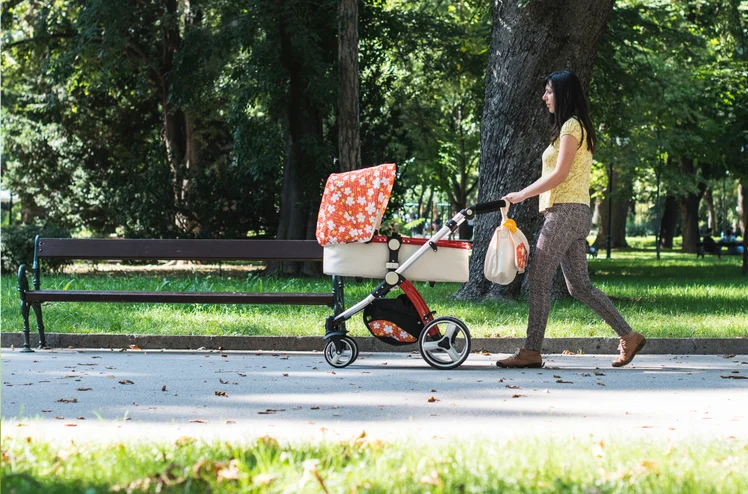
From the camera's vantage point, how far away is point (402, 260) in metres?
8.47

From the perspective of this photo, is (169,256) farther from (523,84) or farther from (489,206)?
(523,84)

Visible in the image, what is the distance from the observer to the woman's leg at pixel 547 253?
27.4 ft

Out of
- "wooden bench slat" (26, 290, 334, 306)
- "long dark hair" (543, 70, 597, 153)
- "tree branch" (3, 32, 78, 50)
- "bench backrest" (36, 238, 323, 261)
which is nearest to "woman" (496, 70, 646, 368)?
"long dark hair" (543, 70, 597, 153)

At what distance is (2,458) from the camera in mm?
4516

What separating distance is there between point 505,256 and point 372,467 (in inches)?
156

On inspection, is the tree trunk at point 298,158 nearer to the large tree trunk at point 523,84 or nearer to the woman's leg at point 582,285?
the large tree trunk at point 523,84

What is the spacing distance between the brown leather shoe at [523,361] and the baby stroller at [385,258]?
1.48 ft

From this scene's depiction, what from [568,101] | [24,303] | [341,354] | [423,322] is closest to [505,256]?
[423,322]

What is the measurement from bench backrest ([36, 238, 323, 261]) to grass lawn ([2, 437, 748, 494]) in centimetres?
550

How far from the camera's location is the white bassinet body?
8305mm

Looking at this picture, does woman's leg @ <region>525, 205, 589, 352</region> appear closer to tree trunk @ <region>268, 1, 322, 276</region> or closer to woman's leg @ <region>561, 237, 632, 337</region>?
woman's leg @ <region>561, 237, 632, 337</region>

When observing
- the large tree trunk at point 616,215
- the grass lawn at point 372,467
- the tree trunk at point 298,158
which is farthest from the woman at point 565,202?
the large tree trunk at point 616,215

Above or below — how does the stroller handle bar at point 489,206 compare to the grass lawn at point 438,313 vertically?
above

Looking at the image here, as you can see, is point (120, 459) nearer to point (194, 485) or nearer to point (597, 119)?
point (194, 485)
